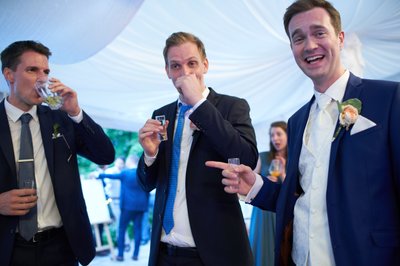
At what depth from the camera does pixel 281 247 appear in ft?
5.16

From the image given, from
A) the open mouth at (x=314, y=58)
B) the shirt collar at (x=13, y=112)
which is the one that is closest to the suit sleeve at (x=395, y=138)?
the open mouth at (x=314, y=58)

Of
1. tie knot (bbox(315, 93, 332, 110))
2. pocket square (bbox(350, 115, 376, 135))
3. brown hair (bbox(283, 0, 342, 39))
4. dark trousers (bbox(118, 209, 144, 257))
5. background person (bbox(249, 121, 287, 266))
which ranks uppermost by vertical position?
brown hair (bbox(283, 0, 342, 39))

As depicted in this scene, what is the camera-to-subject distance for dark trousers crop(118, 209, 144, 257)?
289 inches

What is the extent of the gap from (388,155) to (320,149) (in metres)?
0.27

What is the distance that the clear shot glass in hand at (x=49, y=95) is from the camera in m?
2.03

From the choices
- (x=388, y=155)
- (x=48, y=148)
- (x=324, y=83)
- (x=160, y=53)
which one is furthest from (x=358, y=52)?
(x=48, y=148)

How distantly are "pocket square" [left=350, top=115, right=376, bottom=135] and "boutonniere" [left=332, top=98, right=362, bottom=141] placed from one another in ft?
0.05

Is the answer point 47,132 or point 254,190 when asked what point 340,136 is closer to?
point 254,190

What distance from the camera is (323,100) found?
1545mm

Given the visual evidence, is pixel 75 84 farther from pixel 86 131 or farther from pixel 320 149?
pixel 320 149

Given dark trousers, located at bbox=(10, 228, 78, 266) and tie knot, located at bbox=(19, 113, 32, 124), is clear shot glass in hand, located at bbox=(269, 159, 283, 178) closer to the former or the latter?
dark trousers, located at bbox=(10, 228, 78, 266)

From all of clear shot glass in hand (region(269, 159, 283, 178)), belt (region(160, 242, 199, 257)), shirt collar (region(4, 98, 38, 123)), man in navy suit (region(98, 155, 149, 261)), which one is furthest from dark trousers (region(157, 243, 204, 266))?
man in navy suit (region(98, 155, 149, 261))

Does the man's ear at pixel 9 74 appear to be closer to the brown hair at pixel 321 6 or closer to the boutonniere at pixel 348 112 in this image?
the brown hair at pixel 321 6

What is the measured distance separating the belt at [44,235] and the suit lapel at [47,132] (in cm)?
31
